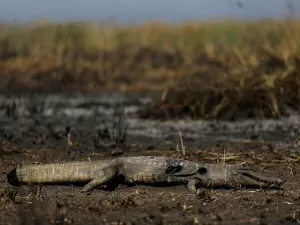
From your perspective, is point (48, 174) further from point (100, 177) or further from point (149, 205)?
point (149, 205)

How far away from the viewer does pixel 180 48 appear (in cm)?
1936

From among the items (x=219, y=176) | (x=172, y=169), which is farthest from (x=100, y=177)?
(x=219, y=176)

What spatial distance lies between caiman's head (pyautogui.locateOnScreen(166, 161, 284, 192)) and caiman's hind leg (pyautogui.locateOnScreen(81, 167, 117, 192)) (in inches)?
16.7

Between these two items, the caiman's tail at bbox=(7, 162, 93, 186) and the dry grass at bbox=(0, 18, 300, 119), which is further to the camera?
the dry grass at bbox=(0, 18, 300, 119)

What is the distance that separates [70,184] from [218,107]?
15.2 feet

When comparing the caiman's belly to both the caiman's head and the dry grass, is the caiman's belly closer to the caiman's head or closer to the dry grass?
the caiman's head

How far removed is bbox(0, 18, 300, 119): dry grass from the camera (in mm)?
10992

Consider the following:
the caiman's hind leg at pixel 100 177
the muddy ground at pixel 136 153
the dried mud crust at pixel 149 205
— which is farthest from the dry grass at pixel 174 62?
the caiman's hind leg at pixel 100 177

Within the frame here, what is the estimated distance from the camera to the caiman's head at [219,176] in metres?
6.36

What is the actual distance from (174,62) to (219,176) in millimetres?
11891

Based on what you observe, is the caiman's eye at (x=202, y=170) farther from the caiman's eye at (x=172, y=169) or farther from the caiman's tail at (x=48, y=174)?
the caiman's tail at (x=48, y=174)

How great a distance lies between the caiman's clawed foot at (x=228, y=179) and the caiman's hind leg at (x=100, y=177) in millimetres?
588

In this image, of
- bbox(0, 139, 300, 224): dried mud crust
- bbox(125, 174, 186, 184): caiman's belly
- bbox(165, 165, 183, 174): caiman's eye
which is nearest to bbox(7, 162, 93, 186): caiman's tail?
bbox(0, 139, 300, 224): dried mud crust

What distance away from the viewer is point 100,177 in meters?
6.47
